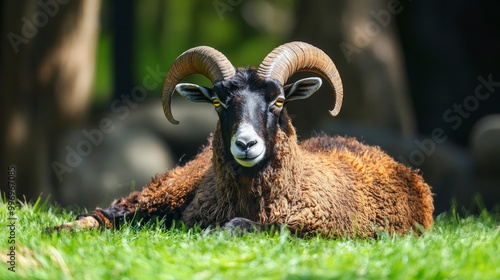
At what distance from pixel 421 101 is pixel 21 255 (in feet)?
52.6

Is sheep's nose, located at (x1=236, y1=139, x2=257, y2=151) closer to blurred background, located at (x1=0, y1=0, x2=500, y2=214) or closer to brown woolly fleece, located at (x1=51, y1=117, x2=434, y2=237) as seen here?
brown woolly fleece, located at (x1=51, y1=117, x2=434, y2=237)

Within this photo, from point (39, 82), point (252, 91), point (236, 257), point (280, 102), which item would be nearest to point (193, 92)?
point (252, 91)

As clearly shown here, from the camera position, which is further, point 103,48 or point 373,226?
point 103,48

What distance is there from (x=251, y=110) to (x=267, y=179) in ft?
2.43

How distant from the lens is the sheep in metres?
8.66

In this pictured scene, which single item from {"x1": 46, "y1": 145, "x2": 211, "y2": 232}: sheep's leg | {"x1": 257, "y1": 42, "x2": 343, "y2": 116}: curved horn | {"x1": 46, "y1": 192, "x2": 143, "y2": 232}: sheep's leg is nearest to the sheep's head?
{"x1": 257, "y1": 42, "x2": 343, "y2": 116}: curved horn

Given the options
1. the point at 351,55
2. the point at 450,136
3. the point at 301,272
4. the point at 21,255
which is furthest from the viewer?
the point at 450,136

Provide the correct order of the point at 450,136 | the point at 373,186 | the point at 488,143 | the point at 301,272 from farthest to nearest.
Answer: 1. the point at 450,136
2. the point at 488,143
3. the point at 373,186
4. the point at 301,272

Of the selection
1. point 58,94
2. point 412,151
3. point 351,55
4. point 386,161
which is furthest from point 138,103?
point 386,161

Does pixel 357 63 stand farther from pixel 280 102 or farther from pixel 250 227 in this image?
pixel 250 227

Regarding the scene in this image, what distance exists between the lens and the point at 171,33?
34.6 meters

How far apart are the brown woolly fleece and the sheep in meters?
0.01

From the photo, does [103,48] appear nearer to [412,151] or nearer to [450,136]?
[450,136]

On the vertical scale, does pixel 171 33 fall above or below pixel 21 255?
above
